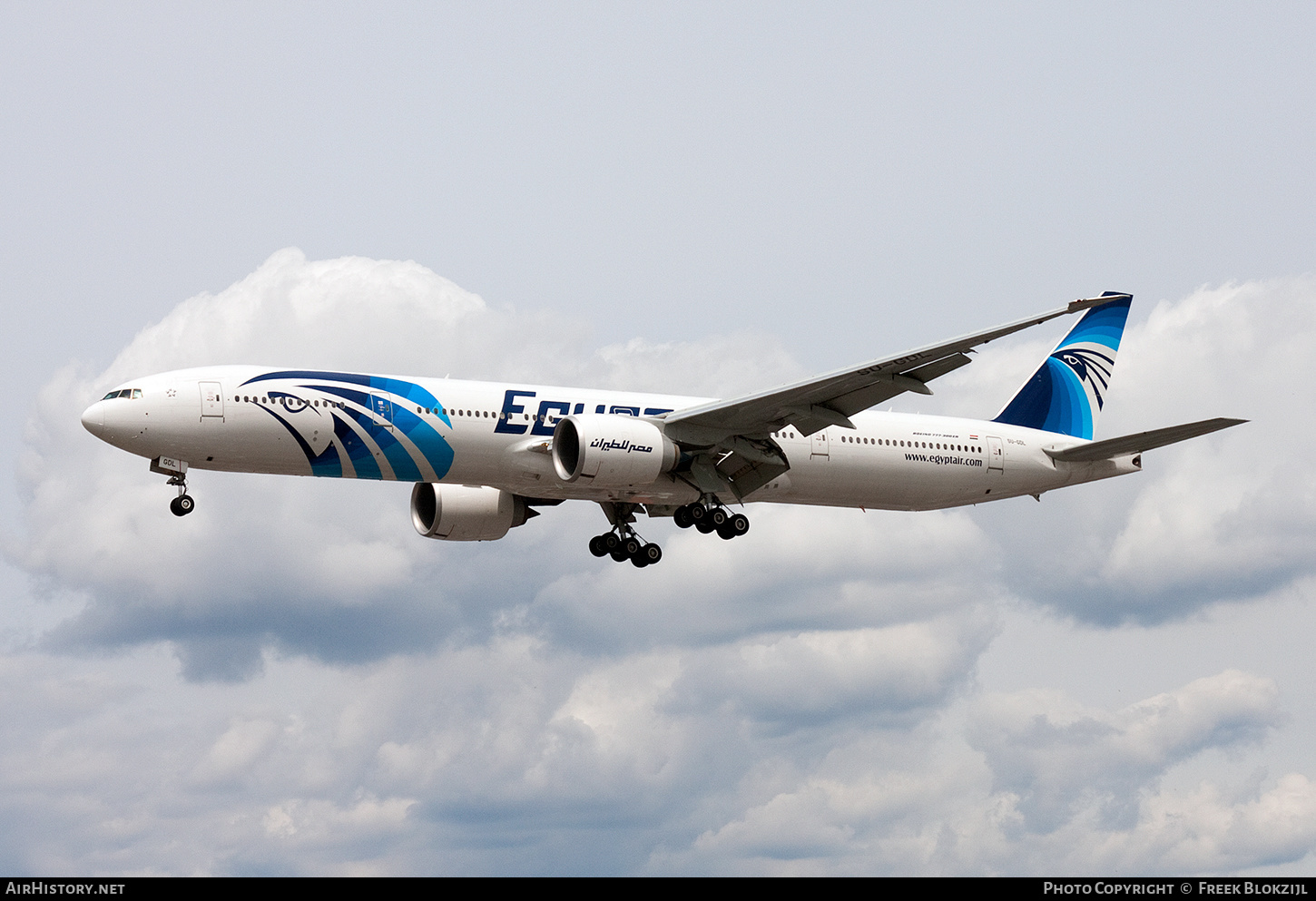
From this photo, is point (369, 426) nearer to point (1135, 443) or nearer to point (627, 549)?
point (627, 549)

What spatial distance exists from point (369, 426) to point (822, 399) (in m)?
11.1

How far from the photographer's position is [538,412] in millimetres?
37438

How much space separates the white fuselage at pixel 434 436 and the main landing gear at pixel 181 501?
429 mm

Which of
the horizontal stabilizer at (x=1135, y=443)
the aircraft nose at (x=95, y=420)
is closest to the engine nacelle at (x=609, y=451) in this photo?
the aircraft nose at (x=95, y=420)

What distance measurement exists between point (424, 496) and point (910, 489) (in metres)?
14.3

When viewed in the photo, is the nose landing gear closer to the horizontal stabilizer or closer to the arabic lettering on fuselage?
the arabic lettering on fuselage

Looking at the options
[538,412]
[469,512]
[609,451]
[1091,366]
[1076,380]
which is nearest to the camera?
[609,451]

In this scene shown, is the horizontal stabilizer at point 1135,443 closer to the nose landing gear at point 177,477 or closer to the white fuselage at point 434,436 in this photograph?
the white fuselage at point 434,436

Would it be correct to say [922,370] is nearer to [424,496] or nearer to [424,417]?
[424,417]

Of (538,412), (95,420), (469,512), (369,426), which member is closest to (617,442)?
(538,412)

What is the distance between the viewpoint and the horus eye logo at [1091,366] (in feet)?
153

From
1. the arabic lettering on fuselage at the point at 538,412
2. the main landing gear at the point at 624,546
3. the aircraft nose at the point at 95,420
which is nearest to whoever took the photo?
the aircraft nose at the point at 95,420

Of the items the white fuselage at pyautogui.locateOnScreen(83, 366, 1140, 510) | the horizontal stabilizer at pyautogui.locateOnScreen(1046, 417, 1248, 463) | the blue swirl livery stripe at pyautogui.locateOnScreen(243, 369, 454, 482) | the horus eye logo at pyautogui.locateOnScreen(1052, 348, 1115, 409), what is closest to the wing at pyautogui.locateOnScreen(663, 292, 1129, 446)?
the white fuselage at pyautogui.locateOnScreen(83, 366, 1140, 510)

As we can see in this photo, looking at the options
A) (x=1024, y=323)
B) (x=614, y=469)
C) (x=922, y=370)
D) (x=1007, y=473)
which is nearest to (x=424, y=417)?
(x=614, y=469)
